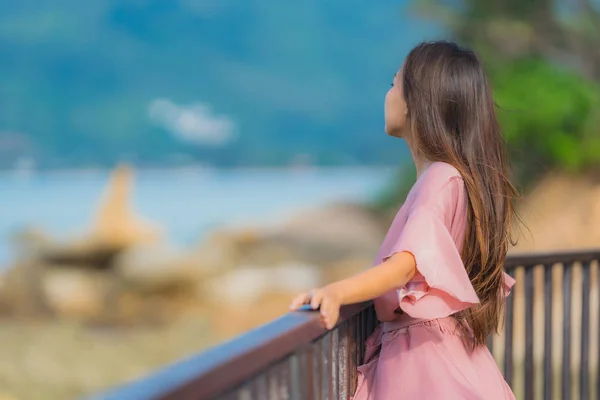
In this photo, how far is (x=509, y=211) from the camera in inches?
63.8

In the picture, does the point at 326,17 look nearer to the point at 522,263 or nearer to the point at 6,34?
the point at 6,34

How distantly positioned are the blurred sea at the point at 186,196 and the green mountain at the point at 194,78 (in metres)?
0.34

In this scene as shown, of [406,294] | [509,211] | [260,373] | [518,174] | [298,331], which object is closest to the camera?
[260,373]

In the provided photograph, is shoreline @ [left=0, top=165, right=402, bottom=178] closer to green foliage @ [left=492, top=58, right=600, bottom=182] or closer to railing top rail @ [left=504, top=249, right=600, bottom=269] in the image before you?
green foliage @ [left=492, top=58, right=600, bottom=182]

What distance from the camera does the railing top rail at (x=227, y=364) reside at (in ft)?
2.45

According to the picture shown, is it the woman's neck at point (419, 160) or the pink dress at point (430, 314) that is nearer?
the pink dress at point (430, 314)

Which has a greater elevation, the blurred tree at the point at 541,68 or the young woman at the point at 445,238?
the blurred tree at the point at 541,68

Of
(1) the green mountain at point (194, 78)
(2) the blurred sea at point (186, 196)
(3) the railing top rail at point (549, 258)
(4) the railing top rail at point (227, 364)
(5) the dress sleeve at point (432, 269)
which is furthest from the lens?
(1) the green mountain at point (194, 78)

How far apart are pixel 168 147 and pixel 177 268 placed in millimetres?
1983

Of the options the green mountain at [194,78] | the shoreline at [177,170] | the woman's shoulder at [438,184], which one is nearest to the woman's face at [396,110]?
the woman's shoulder at [438,184]

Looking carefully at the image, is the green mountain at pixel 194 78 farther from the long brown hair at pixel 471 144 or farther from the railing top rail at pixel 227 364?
the railing top rail at pixel 227 364

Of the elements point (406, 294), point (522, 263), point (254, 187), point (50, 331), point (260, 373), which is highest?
point (254, 187)

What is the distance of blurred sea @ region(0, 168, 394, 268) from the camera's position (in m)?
12.9

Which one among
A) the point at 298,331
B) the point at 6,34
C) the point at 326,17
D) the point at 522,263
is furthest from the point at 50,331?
the point at 298,331
